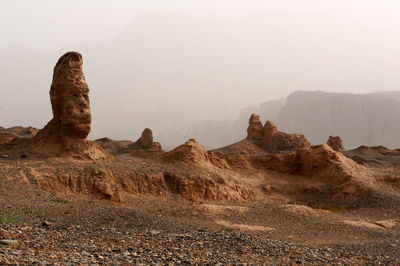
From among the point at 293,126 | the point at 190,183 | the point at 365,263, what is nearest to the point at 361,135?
the point at 293,126

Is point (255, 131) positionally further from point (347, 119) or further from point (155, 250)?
point (347, 119)

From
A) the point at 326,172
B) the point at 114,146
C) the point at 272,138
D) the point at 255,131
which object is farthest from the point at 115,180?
the point at 114,146

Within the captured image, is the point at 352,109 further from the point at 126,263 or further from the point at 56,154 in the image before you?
the point at 126,263

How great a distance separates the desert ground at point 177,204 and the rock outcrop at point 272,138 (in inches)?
413

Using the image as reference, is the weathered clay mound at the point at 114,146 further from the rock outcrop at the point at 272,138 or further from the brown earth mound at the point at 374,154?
the brown earth mound at the point at 374,154

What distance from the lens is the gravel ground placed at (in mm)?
7422

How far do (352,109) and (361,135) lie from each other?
10.5 meters

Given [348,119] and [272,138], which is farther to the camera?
[348,119]

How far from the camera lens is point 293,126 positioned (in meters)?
129

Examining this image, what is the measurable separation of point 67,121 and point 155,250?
49.8 ft

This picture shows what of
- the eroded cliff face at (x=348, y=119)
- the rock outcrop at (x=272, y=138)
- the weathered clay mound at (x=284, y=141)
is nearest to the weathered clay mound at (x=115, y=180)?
the weathered clay mound at (x=284, y=141)

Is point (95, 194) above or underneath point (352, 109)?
underneath

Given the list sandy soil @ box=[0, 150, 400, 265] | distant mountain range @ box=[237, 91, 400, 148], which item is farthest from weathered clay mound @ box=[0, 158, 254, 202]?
distant mountain range @ box=[237, 91, 400, 148]

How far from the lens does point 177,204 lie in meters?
21.2
